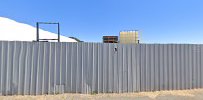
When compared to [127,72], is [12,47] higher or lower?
higher

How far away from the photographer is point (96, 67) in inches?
377

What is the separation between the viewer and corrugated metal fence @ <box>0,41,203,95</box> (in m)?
8.95

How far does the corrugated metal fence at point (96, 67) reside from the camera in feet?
29.3

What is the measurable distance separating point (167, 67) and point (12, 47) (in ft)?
18.9

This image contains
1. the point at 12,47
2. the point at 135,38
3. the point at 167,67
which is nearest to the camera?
the point at 12,47

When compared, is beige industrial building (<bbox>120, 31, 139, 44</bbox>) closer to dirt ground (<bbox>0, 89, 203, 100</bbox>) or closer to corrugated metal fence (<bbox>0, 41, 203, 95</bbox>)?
corrugated metal fence (<bbox>0, 41, 203, 95</bbox>)

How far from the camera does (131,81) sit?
32.5ft

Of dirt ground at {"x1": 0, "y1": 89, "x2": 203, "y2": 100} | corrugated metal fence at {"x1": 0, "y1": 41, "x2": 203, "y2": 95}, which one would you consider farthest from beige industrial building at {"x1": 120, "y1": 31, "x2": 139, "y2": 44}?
dirt ground at {"x1": 0, "y1": 89, "x2": 203, "y2": 100}

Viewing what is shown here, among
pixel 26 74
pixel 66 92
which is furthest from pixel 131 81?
pixel 26 74

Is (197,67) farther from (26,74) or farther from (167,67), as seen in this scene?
(26,74)

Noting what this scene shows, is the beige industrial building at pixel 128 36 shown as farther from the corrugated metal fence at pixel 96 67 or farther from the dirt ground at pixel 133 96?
the dirt ground at pixel 133 96

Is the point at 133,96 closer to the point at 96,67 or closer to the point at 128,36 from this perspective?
the point at 96,67

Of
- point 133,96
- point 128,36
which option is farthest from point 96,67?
point 128,36

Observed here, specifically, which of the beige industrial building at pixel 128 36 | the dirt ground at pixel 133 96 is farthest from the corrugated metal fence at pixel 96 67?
the beige industrial building at pixel 128 36
